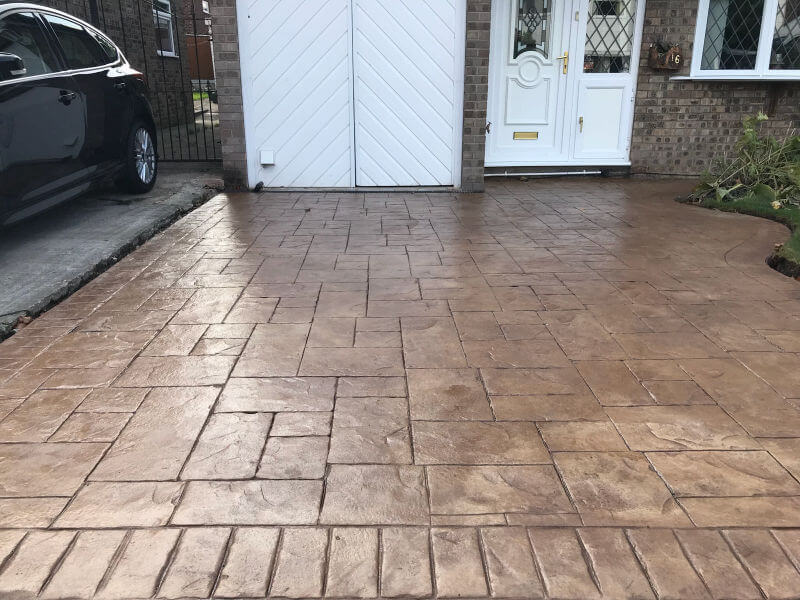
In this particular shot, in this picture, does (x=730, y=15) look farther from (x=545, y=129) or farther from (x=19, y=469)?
(x=19, y=469)

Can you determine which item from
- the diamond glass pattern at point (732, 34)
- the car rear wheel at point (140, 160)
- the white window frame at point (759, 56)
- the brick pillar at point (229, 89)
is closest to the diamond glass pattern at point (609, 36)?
the white window frame at point (759, 56)

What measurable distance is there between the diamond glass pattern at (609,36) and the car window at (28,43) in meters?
5.81

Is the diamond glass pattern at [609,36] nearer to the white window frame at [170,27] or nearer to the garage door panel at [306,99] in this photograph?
the garage door panel at [306,99]

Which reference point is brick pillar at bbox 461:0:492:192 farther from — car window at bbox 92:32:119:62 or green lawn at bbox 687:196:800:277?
car window at bbox 92:32:119:62

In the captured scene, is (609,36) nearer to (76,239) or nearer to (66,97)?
(66,97)

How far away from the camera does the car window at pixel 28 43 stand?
14.3 ft

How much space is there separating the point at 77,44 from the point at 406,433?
16.0 ft

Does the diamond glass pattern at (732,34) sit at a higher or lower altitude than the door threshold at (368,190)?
higher

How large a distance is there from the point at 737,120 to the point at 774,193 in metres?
2.20

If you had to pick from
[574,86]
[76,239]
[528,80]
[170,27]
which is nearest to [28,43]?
[76,239]

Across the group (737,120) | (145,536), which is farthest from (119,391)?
(737,120)

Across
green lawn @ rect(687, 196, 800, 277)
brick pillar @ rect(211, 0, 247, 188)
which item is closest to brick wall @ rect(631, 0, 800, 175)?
green lawn @ rect(687, 196, 800, 277)

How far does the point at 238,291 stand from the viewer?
399 centimetres

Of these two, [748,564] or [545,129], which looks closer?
[748,564]
